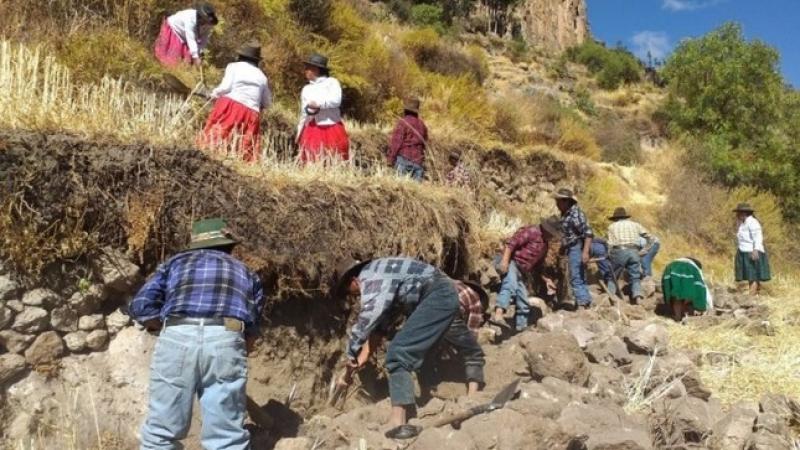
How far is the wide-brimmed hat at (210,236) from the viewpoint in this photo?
4020 millimetres

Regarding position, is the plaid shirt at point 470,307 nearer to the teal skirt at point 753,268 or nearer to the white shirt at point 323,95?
the white shirt at point 323,95

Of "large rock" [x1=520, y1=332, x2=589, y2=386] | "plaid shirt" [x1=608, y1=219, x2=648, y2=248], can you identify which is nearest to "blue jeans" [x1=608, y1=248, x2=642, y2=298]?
"plaid shirt" [x1=608, y1=219, x2=648, y2=248]

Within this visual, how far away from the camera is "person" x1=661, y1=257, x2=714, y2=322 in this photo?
360 inches

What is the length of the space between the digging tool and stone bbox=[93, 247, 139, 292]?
2319 mm

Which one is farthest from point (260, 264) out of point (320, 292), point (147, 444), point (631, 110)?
point (631, 110)

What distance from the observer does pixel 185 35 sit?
8273 millimetres

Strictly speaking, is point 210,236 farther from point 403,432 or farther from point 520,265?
point 520,265

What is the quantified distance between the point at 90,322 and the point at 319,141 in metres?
3.44

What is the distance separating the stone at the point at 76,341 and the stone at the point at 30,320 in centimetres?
17

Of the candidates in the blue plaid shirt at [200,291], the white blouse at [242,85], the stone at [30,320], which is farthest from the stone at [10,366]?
the white blouse at [242,85]

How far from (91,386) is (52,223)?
1086 millimetres

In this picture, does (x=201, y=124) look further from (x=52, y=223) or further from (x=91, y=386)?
(x=91, y=386)

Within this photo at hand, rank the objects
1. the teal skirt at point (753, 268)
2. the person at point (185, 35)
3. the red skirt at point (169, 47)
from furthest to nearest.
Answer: the teal skirt at point (753, 268) < the red skirt at point (169, 47) < the person at point (185, 35)

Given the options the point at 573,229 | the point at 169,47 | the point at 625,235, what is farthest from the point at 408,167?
the point at 625,235
